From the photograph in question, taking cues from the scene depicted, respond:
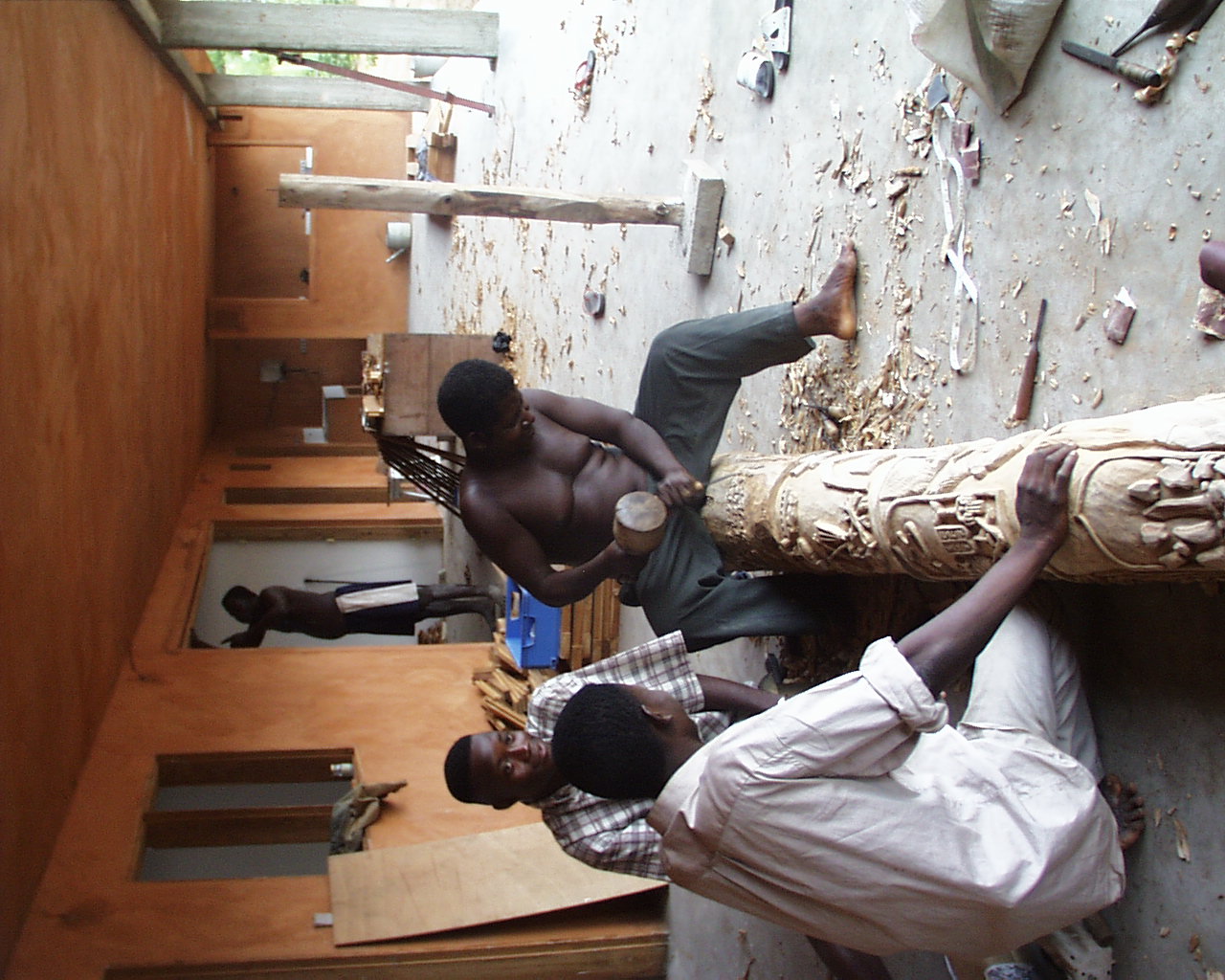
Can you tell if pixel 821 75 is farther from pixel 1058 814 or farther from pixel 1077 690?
pixel 1058 814

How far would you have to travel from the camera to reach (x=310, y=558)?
10.5 m

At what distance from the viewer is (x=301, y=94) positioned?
1020cm

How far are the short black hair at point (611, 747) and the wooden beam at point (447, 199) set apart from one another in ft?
7.03

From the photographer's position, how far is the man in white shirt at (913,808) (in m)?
1.84

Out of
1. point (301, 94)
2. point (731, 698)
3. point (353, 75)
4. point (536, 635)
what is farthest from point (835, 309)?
point (301, 94)

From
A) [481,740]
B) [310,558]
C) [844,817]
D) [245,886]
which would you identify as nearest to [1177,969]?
[844,817]

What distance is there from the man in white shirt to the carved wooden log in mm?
78

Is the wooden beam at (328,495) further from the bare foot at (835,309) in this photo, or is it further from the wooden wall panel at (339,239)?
the bare foot at (835,309)

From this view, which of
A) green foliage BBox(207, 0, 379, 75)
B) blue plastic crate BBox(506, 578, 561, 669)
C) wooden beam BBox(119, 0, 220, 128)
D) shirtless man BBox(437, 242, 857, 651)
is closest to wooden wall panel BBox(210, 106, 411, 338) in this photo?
wooden beam BBox(119, 0, 220, 128)

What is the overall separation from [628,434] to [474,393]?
50 cm

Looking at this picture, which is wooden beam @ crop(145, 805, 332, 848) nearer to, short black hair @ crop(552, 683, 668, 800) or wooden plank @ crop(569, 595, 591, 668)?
wooden plank @ crop(569, 595, 591, 668)

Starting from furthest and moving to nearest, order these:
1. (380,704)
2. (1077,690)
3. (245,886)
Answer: (380,704) → (245,886) → (1077,690)

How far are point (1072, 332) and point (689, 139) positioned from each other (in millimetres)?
2491

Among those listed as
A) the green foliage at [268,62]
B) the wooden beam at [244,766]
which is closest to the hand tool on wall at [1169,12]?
the wooden beam at [244,766]
